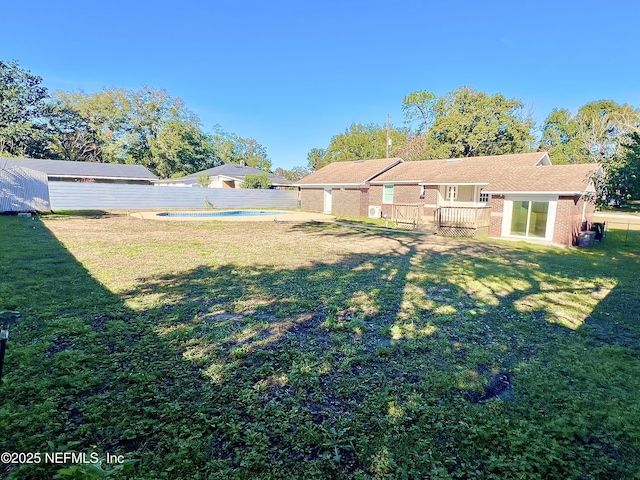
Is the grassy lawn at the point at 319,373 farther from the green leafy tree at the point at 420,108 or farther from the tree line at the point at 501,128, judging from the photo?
the green leafy tree at the point at 420,108

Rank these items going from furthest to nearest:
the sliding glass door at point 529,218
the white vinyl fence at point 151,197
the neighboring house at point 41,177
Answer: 1. the white vinyl fence at point 151,197
2. the neighboring house at point 41,177
3. the sliding glass door at point 529,218

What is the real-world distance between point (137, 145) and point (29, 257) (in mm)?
38320

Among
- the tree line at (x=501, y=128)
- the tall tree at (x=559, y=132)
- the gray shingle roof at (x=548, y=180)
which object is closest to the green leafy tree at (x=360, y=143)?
the tree line at (x=501, y=128)

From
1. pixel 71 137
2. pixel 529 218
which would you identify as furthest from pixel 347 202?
pixel 71 137

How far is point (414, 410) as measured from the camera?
2756mm

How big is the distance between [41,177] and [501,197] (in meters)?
24.4

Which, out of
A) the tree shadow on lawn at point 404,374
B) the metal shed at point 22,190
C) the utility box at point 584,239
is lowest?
the tree shadow on lawn at point 404,374

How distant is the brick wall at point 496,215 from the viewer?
49.3ft

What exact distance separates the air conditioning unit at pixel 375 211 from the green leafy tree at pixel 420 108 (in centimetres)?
2342

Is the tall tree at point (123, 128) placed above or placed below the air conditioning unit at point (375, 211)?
above

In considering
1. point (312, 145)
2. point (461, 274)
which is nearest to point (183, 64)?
point (312, 145)

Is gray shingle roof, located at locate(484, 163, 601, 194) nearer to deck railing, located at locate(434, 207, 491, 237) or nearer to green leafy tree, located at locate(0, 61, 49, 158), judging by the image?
deck railing, located at locate(434, 207, 491, 237)

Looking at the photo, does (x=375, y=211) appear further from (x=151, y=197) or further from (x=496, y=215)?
(x=151, y=197)

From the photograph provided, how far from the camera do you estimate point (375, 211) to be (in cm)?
2336
